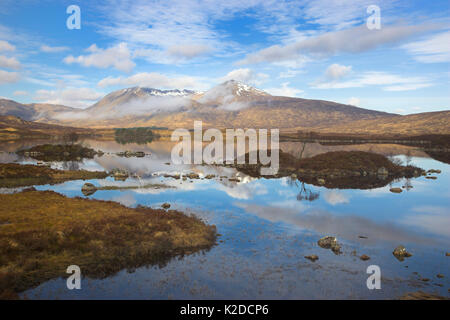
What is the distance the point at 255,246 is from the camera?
26875 millimetres

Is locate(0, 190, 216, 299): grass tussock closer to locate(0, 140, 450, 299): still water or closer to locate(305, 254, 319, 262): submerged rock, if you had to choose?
locate(0, 140, 450, 299): still water

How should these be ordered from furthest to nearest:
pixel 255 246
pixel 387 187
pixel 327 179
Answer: pixel 327 179 < pixel 387 187 < pixel 255 246

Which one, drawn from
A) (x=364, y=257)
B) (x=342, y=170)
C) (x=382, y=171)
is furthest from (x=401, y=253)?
(x=382, y=171)

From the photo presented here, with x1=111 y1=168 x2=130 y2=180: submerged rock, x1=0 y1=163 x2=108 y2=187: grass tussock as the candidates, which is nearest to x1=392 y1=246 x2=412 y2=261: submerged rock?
x1=111 y1=168 x2=130 y2=180: submerged rock

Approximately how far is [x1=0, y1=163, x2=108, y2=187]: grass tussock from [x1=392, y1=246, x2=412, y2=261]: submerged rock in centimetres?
5208

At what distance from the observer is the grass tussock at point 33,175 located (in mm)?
52444

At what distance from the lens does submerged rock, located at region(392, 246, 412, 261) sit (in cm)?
2556

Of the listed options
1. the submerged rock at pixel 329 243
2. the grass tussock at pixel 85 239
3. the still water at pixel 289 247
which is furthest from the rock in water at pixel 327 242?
the grass tussock at pixel 85 239

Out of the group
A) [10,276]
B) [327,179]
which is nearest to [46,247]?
[10,276]

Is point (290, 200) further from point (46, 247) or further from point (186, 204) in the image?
point (46, 247)

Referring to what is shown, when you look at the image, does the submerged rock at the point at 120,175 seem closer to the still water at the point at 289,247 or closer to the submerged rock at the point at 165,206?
the still water at the point at 289,247

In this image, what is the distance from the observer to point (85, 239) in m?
25.1

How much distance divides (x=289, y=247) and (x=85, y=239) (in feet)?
55.1

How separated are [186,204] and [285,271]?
20922 millimetres
